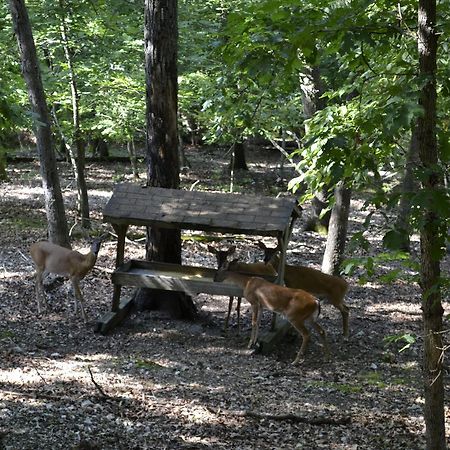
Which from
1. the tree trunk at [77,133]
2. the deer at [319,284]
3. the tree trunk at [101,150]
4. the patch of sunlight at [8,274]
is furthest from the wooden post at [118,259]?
the tree trunk at [101,150]

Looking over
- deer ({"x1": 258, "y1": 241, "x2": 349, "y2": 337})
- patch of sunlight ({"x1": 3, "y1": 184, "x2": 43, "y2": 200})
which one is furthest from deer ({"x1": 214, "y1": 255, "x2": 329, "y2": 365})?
patch of sunlight ({"x1": 3, "y1": 184, "x2": 43, "y2": 200})

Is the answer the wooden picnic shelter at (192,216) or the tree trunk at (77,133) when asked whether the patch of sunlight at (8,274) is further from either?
the tree trunk at (77,133)

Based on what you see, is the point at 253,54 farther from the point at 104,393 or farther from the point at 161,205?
the point at 161,205

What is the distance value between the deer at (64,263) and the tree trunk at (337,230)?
3.92 meters

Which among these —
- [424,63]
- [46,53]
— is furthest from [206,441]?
[46,53]

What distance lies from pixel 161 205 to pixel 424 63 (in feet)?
15.7

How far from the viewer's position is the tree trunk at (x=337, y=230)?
1125cm

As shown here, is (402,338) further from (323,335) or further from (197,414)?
(197,414)

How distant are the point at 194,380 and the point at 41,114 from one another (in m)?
5.15

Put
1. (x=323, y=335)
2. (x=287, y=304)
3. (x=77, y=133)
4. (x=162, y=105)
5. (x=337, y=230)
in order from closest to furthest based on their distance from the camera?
(x=287, y=304)
(x=323, y=335)
(x=162, y=105)
(x=337, y=230)
(x=77, y=133)

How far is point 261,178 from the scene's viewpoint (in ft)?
88.9

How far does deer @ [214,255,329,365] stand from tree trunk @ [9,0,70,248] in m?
3.87

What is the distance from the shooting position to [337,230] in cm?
1142

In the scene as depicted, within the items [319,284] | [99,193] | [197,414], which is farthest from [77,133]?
[197,414]
